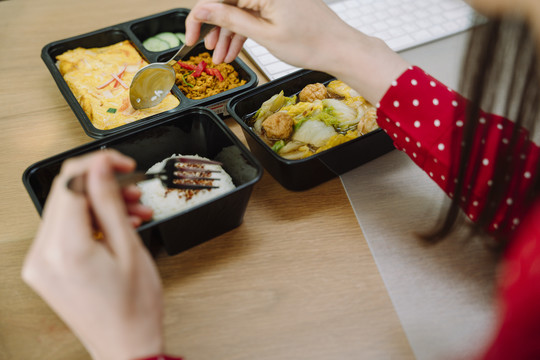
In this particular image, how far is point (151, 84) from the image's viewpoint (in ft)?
4.27

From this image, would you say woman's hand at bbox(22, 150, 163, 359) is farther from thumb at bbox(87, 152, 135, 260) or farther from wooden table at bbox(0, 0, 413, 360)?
wooden table at bbox(0, 0, 413, 360)

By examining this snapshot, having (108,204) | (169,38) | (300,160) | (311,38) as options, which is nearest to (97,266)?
(108,204)

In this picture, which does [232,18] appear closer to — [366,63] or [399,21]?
[366,63]

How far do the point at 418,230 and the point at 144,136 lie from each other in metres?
0.68

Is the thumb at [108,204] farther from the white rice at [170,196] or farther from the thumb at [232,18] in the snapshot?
the thumb at [232,18]

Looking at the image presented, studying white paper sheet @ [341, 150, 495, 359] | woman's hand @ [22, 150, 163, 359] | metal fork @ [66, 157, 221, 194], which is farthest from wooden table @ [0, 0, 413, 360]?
woman's hand @ [22, 150, 163, 359]

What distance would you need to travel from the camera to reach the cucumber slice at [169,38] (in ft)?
5.09

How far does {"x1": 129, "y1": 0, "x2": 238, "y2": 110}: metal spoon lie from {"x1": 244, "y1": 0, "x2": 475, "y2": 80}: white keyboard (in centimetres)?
32

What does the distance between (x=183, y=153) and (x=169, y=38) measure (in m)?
0.63

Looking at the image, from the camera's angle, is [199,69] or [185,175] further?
[199,69]

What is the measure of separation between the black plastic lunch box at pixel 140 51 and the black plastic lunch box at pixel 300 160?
0.10 metres

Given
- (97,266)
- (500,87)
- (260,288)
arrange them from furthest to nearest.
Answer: (260,288) → (500,87) → (97,266)

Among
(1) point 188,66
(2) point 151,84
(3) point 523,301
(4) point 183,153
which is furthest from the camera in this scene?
(1) point 188,66

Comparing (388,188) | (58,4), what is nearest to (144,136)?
(388,188)
